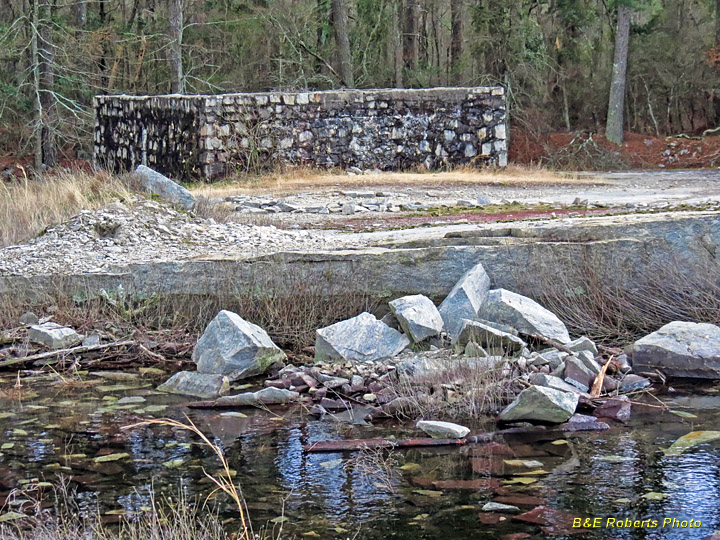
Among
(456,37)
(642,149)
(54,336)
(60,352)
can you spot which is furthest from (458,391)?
(456,37)

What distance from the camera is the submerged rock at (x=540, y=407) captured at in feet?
20.9

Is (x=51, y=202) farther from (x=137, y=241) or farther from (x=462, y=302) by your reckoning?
(x=462, y=302)

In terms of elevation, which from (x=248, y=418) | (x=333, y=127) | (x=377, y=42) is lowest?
(x=248, y=418)

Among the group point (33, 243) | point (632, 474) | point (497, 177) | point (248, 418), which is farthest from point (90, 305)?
point (497, 177)

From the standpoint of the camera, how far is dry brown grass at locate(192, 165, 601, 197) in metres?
16.3

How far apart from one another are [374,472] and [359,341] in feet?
8.17

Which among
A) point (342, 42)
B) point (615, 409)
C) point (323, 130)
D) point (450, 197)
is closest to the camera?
point (615, 409)

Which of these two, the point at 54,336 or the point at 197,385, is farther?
the point at 54,336

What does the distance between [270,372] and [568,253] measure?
9.70ft

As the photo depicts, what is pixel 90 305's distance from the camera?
8.96m

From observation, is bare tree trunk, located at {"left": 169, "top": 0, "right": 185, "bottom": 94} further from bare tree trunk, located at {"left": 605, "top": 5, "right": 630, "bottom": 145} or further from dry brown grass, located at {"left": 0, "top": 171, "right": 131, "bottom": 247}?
dry brown grass, located at {"left": 0, "top": 171, "right": 131, "bottom": 247}

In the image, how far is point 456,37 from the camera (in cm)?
2891

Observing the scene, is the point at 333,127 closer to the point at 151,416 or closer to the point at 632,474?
the point at 151,416

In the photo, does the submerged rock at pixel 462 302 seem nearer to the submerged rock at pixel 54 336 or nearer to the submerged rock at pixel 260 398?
the submerged rock at pixel 260 398
